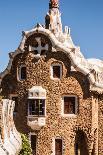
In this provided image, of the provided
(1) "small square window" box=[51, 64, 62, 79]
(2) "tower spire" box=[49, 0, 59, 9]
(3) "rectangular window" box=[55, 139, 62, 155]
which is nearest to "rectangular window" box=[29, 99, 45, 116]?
(1) "small square window" box=[51, 64, 62, 79]

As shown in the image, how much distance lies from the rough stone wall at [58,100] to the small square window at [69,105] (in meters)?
0.33

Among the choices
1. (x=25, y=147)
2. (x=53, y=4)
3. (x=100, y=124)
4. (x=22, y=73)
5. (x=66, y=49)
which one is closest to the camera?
(x=25, y=147)

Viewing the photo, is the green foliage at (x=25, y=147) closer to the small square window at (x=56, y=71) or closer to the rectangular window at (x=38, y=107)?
the rectangular window at (x=38, y=107)

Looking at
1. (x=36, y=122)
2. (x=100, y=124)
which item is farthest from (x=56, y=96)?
(x=100, y=124)

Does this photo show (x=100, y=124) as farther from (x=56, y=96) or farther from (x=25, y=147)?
(x=25, y=147)

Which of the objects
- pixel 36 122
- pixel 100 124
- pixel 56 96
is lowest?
pixel 100 124

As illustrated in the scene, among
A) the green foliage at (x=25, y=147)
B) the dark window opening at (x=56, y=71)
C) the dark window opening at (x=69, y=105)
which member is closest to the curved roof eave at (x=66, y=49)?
the dark window opening at (x=56, y=71)

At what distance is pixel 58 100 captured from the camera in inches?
1313

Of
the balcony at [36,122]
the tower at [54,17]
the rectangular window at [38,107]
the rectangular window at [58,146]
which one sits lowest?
the rectangular window at [58,146]

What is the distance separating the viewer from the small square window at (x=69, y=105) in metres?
33.3

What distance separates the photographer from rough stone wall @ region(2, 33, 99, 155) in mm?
33125

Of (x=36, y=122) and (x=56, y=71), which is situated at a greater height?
(x=56, y=71)

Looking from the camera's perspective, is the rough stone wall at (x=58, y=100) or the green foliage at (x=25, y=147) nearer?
the green foliage at (x=25, y=147)

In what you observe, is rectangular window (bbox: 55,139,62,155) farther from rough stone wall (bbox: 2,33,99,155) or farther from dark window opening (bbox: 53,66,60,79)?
dark window opening (bbox: 53,66,60,79)
